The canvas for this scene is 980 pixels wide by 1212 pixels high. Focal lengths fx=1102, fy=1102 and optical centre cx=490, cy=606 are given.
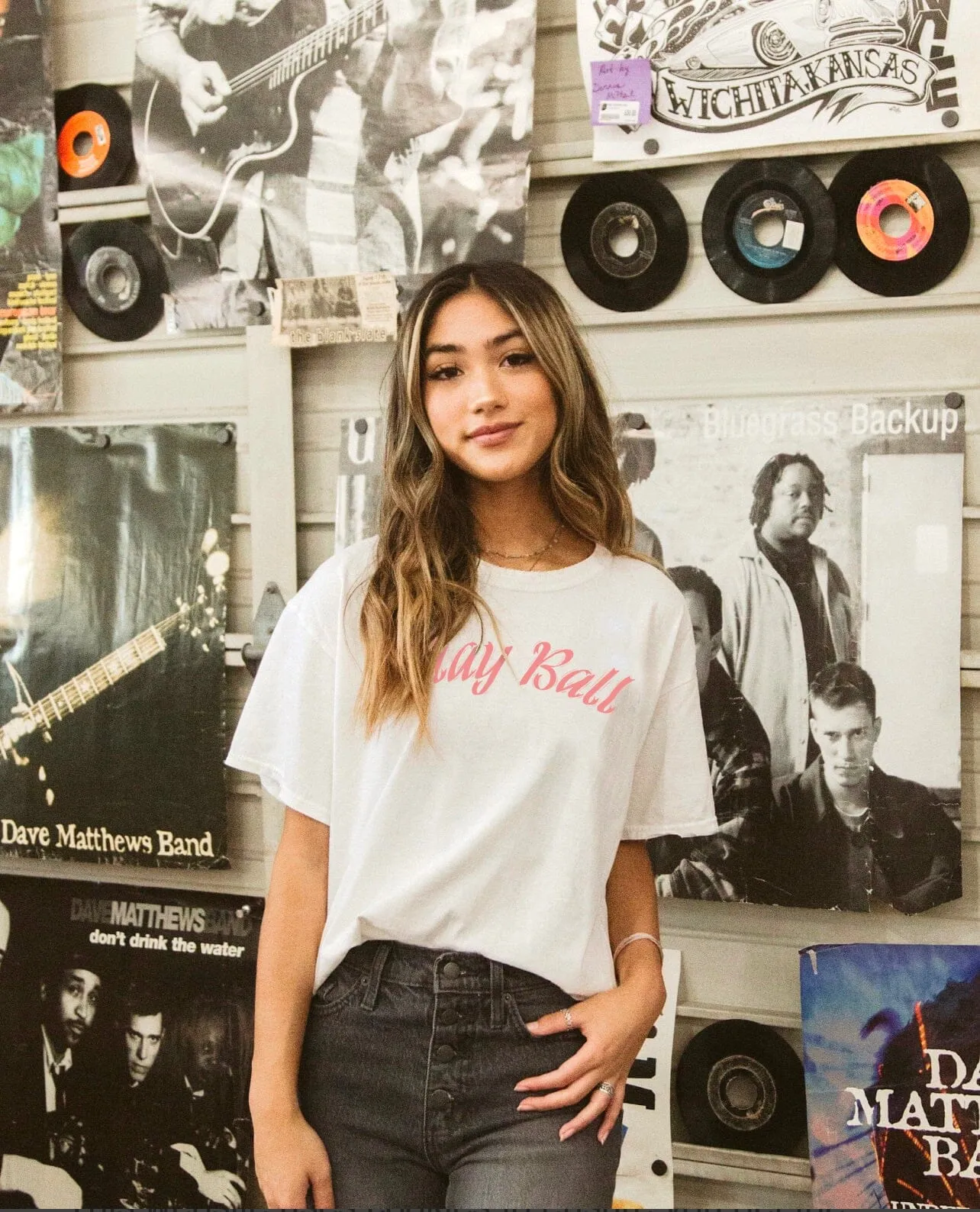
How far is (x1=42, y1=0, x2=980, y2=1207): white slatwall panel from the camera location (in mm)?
1718

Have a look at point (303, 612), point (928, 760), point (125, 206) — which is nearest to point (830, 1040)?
point (928, 760)

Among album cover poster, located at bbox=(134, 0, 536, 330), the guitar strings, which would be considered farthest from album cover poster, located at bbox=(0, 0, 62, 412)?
the guitar strings

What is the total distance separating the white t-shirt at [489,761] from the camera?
1.13 meters

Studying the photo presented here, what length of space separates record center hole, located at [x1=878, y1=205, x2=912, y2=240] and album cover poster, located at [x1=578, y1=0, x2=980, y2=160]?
0.11 m

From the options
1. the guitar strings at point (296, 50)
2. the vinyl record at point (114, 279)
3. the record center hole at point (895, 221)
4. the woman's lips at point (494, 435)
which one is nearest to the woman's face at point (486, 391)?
the woman's lips at point (494, 435)

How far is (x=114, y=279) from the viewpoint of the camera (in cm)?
208

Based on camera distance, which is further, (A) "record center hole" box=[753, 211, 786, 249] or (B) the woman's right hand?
(A) "record center hole" box=[753, 211, 786, 249]

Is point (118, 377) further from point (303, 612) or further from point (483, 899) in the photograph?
point (483, 899)

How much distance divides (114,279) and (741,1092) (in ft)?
6.02

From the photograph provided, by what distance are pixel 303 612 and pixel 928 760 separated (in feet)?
3.35

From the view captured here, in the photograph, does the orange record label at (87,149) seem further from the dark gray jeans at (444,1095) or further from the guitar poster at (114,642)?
the dark gray jeans at (444,1095)

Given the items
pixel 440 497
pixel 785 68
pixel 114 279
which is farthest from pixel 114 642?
pixel 785 68

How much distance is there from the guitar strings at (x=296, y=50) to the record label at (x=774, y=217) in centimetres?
70

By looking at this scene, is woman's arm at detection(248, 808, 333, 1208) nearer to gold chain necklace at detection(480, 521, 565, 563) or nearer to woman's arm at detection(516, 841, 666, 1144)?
woman's arm at detection(516, 841, 666, 1144)
